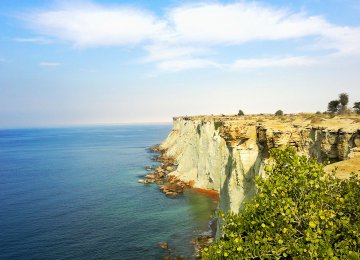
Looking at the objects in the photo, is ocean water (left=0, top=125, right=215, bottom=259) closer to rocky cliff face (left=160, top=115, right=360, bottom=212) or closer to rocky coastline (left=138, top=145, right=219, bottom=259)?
rocky coastline (left=138, top=145, right=219, bottom=259)

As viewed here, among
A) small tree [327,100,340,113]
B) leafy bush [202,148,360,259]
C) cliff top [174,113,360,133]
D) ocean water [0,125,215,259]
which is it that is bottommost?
ocean water [0,125,215,259]

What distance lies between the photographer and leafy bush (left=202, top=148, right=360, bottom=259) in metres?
9.55

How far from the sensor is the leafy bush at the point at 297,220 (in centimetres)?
955

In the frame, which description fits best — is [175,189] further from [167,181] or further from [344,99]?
[344,99]

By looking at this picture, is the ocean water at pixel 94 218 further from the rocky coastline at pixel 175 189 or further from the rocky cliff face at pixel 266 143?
the rocky cliff face at pixel 266 143

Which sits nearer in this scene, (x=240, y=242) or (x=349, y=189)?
(x=240, y=242)

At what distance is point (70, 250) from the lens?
131 feet

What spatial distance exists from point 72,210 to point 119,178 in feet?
91.7

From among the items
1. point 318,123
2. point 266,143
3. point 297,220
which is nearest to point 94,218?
point 266,143

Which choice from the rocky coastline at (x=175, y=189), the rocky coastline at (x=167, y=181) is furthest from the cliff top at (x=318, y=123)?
the rocky coastline at (x=167, y=181)

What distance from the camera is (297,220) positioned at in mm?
10867

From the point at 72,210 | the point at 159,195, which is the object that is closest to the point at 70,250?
the point at 72,210

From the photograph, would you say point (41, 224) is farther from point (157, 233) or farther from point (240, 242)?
point (240, 242)

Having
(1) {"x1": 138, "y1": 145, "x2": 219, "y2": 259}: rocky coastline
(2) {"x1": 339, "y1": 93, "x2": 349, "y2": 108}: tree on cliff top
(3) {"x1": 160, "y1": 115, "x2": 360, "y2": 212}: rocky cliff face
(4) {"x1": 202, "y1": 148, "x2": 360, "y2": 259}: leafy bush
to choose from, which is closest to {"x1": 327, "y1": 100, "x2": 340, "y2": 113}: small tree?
(2) {"x1": 339, "y1": 93, "x2": 349, "y2": 108}: tree on cliff top
